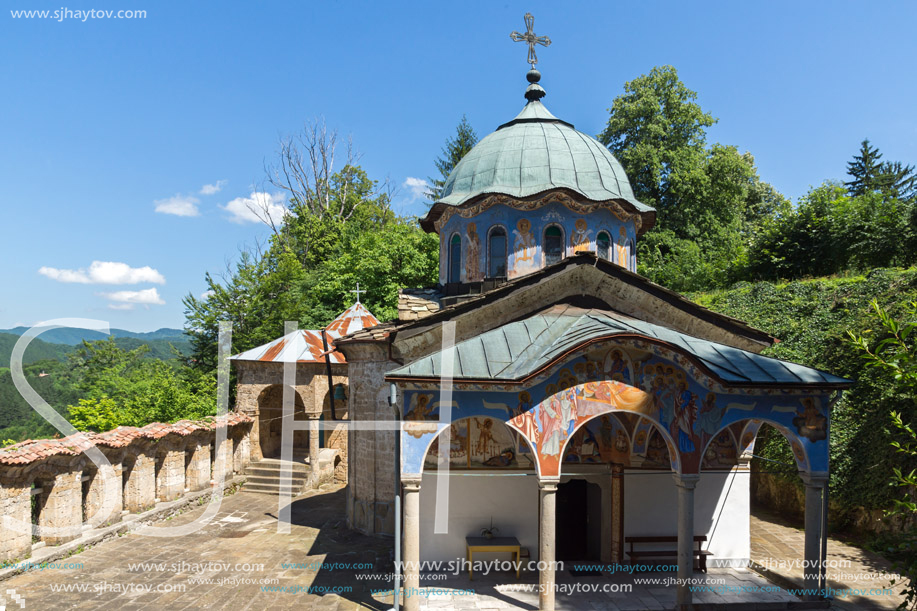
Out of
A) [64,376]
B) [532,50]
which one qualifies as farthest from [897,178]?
[64,376]

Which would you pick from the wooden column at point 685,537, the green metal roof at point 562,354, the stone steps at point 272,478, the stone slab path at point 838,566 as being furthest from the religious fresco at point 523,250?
the stone steps at point 272,478

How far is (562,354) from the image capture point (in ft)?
25.2

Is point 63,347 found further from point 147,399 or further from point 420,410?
point 420,410

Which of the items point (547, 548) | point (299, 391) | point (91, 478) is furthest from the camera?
point (299, 391)

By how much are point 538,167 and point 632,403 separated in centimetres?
685

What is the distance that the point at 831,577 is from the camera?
9.70m

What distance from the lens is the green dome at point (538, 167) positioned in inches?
502

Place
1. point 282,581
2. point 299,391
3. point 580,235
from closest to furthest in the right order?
point 282,581 < point 580,235 < point 299,391

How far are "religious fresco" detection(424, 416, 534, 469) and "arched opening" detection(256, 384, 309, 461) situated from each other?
11.3m

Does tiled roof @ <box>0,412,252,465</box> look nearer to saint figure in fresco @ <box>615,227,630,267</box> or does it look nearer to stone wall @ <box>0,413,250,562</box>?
stone wall @ <box>0,413,250,562</box>

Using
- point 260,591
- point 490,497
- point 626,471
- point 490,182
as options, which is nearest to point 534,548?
point 490,497

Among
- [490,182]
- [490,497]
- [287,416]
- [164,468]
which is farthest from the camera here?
[287,416]

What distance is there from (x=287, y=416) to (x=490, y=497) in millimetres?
11258

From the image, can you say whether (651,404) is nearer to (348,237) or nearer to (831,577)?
(831,577)
